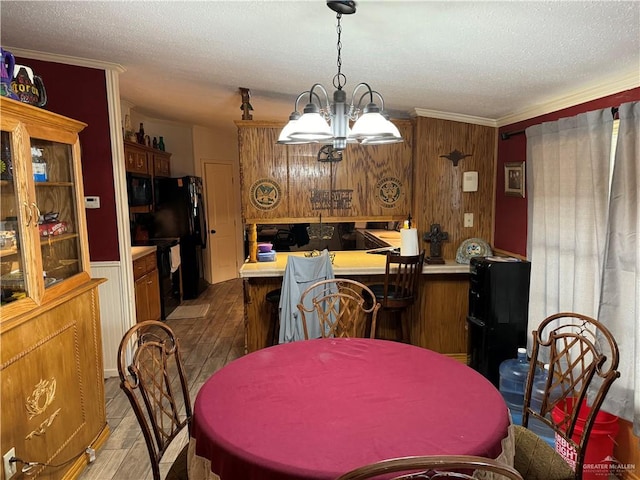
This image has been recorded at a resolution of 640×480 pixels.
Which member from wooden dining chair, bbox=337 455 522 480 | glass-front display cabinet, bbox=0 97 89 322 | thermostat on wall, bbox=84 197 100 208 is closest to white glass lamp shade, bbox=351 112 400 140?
wooden dining chair, bbox=337 455 522 480

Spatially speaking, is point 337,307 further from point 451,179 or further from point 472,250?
point 451,179

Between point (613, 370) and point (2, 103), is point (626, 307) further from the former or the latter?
point (2, 103)

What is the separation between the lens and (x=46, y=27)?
2314 mm

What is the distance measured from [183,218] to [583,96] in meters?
4.70

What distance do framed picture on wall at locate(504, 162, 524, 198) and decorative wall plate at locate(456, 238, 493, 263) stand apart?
0.48m

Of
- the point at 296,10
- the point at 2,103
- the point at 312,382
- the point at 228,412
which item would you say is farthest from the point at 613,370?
the point at 2,103

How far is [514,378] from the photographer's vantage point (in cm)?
286

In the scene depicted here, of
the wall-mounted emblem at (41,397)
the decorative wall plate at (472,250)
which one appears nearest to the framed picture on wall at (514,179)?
the decorative wall plate at (472,250)

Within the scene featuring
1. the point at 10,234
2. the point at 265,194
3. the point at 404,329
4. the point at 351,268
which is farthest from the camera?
the point at 265,194

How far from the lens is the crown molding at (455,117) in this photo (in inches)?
137

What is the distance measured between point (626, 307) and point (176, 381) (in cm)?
310

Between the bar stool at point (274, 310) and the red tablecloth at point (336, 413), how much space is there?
1.45 m

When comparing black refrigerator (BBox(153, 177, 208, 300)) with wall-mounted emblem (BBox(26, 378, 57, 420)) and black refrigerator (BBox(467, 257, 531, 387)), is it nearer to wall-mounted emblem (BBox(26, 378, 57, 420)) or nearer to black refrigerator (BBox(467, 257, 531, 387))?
wall-mounted emblem (BBox(26, 378, 57, 420))

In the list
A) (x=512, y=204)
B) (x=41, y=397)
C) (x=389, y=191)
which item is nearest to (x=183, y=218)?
(x=389, y=191)
